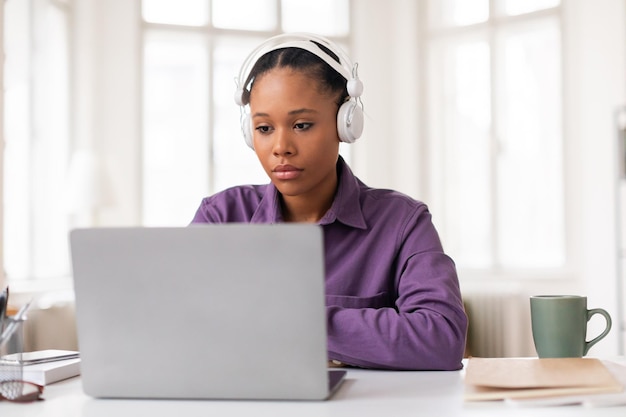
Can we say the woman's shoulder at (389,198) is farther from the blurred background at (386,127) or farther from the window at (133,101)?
the window at (133,101)

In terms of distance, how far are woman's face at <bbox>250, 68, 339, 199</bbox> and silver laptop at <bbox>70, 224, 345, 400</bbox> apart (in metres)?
0.61

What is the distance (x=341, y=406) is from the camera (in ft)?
3.13

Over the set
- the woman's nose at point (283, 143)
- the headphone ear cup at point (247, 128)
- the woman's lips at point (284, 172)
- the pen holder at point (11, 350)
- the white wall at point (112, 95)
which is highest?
the white wall at point (112, 95)

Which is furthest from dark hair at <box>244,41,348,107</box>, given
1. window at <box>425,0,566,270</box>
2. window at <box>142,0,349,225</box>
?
window at <box>142,0,349,225</box>

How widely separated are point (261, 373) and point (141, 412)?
0.48ft

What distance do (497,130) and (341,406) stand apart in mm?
→ 4028

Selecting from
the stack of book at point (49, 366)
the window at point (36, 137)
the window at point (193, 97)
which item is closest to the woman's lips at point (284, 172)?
the stack of book at point (49, 366)

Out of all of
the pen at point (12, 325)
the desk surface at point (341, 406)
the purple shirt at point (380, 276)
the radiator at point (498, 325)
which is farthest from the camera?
the radiator at point (498, 325)

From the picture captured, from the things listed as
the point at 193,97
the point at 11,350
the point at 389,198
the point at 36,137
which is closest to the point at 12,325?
the point at 11,350

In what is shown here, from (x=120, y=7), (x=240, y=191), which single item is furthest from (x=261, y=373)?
(x=120, y=7)

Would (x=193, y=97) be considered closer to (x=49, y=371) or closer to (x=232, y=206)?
(x=232, y=206)

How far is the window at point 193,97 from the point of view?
489cm

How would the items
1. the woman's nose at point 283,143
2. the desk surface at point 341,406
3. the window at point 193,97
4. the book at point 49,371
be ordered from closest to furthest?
1. the desk surface at point 341,406
2. the book at point 49,371
3. the woman's nose at point 283,143
4. the window at point 193,97

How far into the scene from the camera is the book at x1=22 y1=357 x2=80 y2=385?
1193mm
